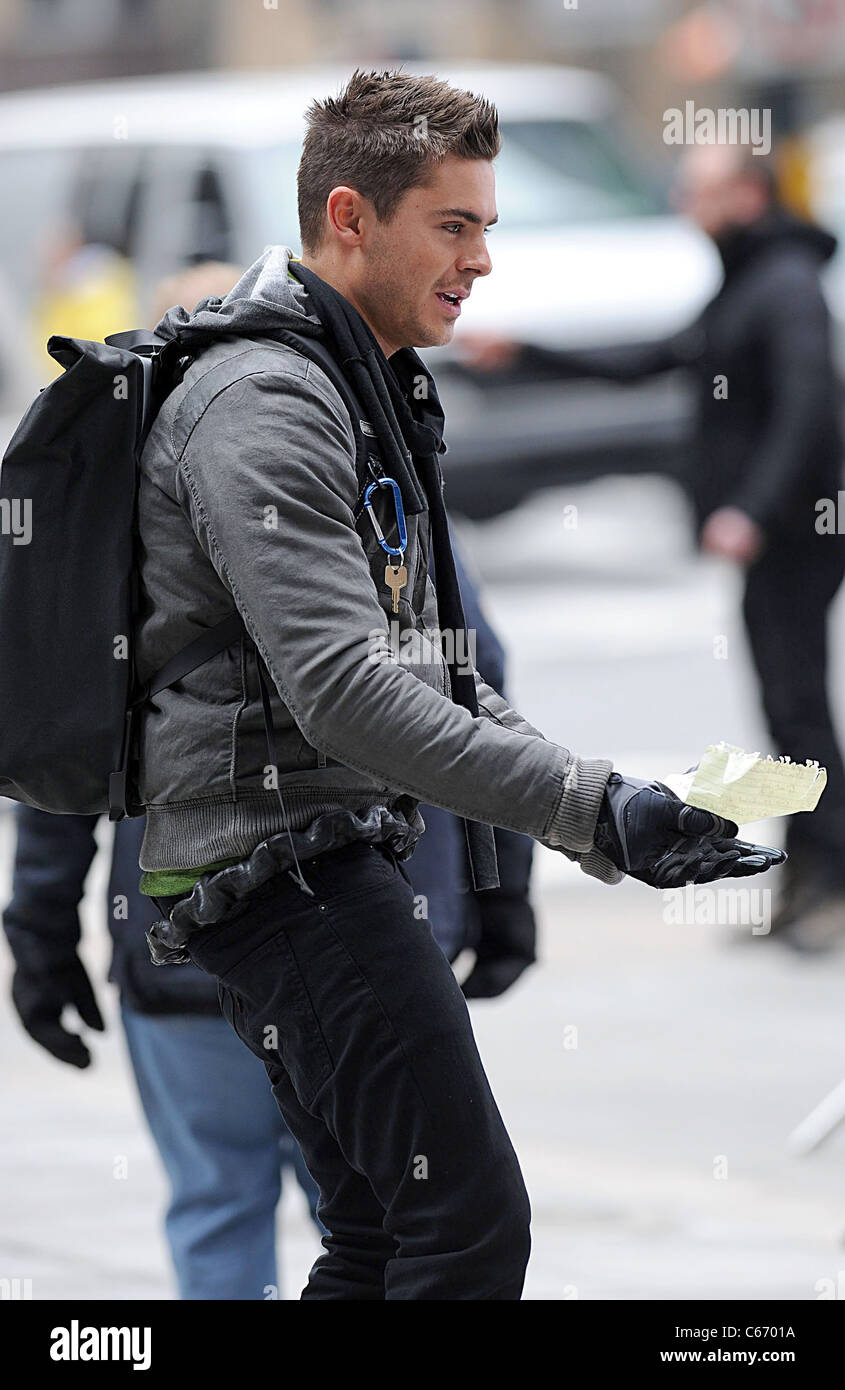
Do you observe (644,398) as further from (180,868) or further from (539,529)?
(180,868)

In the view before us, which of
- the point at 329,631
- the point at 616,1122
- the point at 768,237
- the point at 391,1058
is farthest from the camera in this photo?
the point at 768,237

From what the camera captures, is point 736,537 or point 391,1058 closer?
point 391,1058

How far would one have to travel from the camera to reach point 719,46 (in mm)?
27016

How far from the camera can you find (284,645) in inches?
104

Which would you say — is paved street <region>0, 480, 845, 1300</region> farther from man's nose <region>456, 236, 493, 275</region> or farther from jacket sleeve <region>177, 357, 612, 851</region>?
man's nose <region>456, 236, 493, 275</region>

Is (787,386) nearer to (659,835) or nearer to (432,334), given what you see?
(432,334)

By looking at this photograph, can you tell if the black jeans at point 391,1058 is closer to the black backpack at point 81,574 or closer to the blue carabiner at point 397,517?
the black backpack at point 81,574

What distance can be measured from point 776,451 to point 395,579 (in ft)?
14.1

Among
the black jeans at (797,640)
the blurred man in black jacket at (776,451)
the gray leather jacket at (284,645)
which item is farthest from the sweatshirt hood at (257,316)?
the black jeans at (797,640)

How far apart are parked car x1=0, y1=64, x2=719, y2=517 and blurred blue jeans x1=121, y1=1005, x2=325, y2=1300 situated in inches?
343

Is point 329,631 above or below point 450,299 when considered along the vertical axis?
below

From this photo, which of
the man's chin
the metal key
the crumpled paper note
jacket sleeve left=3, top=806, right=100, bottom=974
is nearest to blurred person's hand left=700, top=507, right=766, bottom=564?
jacket sleeve left=3, top=806, right=100, bottom=974

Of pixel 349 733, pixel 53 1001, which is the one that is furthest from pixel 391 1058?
pixel 53 1001

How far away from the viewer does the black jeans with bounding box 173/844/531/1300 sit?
2.75 metres
